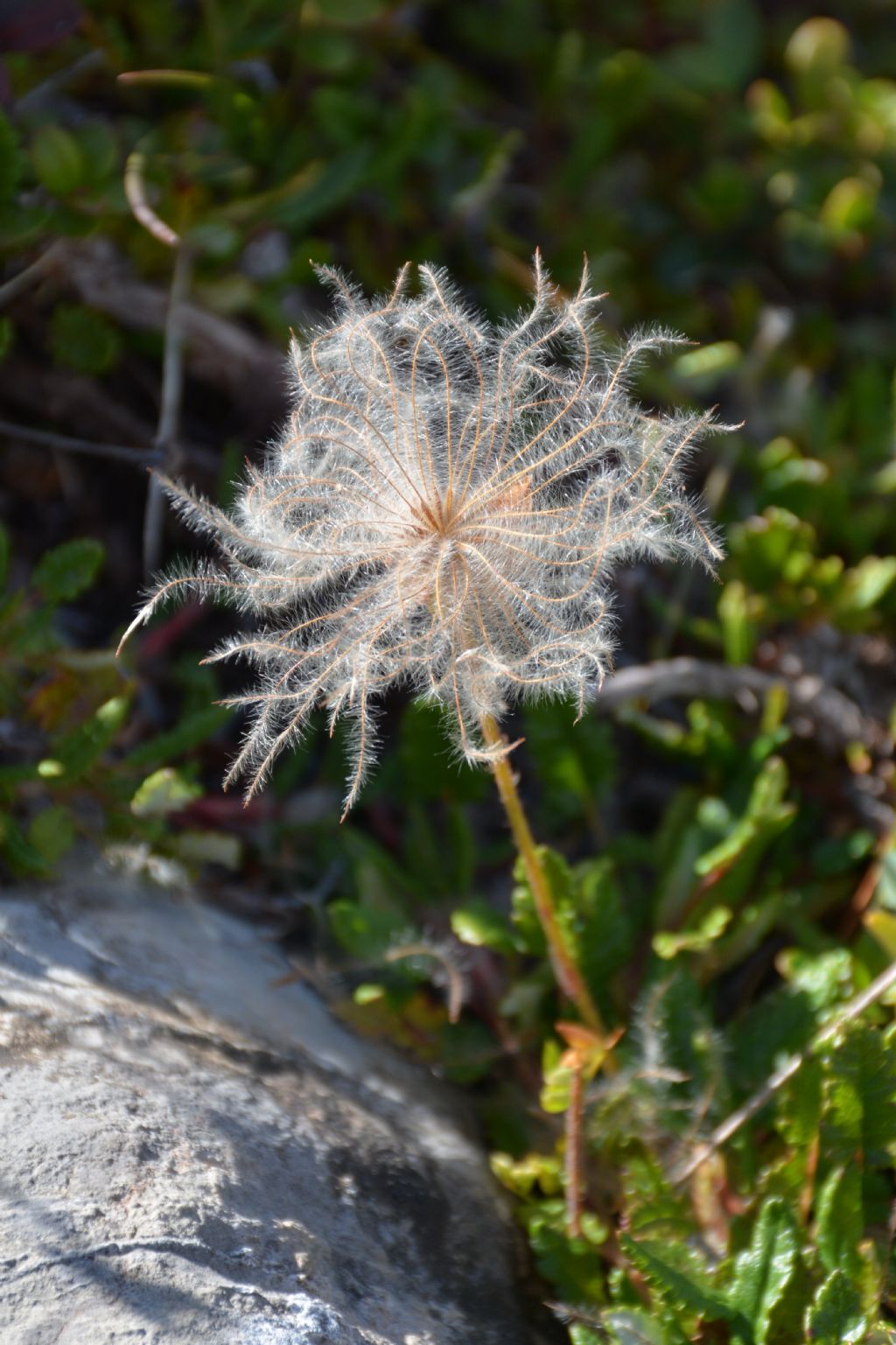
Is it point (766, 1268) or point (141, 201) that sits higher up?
point (141, 201)

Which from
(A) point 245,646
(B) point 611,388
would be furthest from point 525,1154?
(B) point 611,388

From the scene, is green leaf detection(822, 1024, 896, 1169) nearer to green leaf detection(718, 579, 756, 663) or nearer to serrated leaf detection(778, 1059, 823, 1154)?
serrated leaf detection(778, 1059, 823, 1154)

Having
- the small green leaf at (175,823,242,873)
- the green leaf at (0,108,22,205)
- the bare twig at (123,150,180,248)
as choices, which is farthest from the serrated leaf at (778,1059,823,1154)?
the green leaf at (0,108,22,205)

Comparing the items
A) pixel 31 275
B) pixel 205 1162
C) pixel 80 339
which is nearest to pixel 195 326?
pixel 80 339

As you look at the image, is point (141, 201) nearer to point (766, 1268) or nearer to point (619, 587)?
point (619, 587)

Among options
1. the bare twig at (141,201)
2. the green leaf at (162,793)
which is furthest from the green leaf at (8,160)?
the green leaf at (162,793)

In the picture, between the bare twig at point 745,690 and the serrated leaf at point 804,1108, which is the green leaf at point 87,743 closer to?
the bare twig at point 745,690
